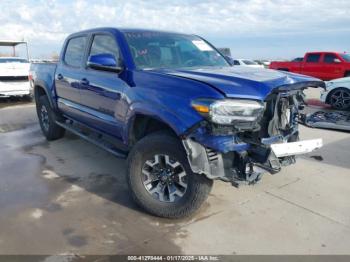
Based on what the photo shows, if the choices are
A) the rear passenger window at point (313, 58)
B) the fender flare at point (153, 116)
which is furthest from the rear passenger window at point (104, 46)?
the rear passenger window at point (313, 58)

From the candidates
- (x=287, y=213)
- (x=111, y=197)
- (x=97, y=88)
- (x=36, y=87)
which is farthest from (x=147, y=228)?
(x=36, y=87)

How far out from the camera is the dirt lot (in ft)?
10.2

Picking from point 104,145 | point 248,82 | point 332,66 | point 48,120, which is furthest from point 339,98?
point 248,82

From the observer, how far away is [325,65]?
54.7ft

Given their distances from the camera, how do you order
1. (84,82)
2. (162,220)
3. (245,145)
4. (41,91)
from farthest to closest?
(41,91) → (84,82) → (162,220) → (245,145)

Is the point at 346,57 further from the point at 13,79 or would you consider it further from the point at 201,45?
the point at 13,79

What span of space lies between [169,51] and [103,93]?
96cm

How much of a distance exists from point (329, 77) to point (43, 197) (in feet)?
51.0

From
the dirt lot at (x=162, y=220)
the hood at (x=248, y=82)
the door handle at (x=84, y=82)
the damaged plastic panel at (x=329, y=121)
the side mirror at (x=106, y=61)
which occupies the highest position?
the side mirror at (x=106, y=61)

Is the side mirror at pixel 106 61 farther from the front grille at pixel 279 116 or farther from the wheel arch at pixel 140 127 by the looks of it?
the front grille at pixel 279 116

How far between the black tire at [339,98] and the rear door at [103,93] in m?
8.01

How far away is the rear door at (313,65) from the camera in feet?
55.7

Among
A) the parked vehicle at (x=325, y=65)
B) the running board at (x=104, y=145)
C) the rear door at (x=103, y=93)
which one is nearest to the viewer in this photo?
the rear door at (x=103, y=93)

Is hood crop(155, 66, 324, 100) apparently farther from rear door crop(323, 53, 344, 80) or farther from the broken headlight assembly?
rear door crop(323, 53, 344, 80)
